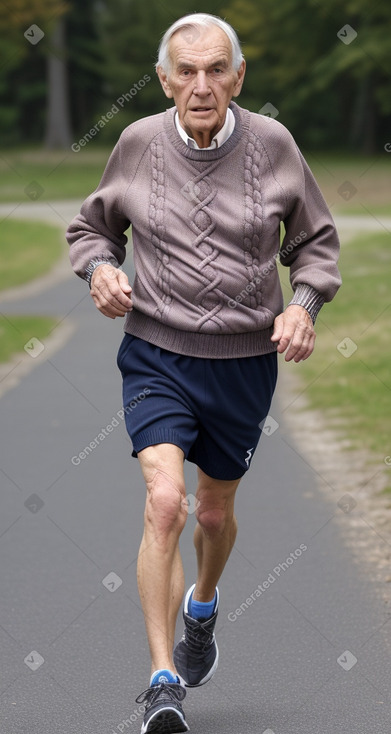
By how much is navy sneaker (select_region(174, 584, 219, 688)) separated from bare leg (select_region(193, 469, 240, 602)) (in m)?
0.09

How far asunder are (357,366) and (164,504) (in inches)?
300

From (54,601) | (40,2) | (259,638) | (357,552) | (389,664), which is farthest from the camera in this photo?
(40,2)

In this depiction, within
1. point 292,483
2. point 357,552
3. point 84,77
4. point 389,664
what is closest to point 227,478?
point 389,664

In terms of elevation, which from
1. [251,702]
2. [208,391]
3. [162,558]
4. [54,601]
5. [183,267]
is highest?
[183,267]

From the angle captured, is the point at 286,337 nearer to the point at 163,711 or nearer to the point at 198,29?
the point at 198,29

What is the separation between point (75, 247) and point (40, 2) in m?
39.6

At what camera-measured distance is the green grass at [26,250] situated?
62.8ft

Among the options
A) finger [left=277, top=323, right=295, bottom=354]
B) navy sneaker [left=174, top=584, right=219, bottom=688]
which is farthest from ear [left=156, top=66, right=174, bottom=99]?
navy sneaker [left=174, top=584, right=219, bottom=688]

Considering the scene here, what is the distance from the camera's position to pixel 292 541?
5895 millimetres

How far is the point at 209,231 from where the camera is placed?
12.2ft

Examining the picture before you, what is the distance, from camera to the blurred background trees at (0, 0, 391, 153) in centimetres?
4803

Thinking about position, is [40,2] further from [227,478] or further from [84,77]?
[227,478]

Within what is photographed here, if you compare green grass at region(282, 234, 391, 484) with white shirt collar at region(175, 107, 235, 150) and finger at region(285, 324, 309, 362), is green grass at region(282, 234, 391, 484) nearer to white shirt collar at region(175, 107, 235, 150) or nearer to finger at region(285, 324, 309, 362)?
finger at region(285, 324, 309, 362)

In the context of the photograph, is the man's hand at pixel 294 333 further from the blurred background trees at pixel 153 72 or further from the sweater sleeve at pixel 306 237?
the blurred background trees at pixel 153 72
